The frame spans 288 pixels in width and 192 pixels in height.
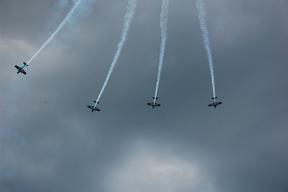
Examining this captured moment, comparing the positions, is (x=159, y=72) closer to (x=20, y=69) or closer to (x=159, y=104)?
(x=159, y=104)

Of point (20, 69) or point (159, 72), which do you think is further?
point (20, 69)

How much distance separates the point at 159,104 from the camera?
71312 millimetres

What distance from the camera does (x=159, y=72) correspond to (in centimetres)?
4975

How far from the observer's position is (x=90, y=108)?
225ft

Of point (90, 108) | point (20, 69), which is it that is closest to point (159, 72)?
point (90, 108)

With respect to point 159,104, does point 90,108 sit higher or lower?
lower

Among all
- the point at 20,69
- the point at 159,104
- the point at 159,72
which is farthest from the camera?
the point at 159,104

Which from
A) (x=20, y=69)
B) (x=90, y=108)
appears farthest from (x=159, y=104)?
(x=20, y=69)

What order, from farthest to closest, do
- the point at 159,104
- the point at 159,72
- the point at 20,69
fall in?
the point at 159,104 < the point at 20,69 < the point at 159,72

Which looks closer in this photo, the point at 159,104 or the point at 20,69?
the point at 20,69

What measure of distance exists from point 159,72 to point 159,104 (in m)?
22.8

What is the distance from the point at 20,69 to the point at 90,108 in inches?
814

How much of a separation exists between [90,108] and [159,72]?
27.1 m

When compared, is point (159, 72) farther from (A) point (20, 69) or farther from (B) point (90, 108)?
(A) point (20, 69)
